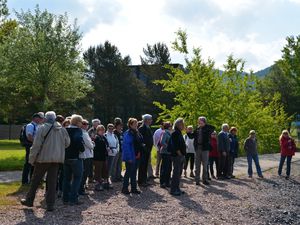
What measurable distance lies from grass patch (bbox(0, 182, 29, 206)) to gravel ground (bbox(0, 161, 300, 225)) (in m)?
0.58

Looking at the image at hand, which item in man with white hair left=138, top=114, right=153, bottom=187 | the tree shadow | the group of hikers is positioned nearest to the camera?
the tree shadow

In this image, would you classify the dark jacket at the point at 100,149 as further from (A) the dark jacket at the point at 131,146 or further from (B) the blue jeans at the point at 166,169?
(B) the blue jeans at the point at 166,169

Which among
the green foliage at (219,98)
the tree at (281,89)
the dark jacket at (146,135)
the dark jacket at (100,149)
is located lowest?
the dark jacket at (100,149)

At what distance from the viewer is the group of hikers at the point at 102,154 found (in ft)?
32.6

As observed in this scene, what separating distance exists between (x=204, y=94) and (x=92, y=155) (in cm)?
1905

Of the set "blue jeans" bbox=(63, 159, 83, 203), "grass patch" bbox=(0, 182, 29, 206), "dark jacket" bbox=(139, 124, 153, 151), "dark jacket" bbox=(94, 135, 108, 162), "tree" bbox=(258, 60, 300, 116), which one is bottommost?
"grass patch" bbox=(0, 182, 29, 206)

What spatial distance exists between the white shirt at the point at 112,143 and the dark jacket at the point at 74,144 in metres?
2.99

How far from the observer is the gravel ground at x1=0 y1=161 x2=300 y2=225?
9.42 m

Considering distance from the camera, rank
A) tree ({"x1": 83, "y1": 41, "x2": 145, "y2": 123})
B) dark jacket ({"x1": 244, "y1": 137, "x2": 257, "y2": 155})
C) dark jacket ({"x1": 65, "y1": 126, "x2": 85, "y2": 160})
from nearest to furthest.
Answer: dark jacket ({"x1": 65, "y1": 126, "x2": 85, "y2": 160}) < dark jacket ({"x1": 244, "y1": 137, "x2": 257, "y2": 155}) < tree ({"x1": 83, "y1": 41, "x2": 145, "y2": 123})

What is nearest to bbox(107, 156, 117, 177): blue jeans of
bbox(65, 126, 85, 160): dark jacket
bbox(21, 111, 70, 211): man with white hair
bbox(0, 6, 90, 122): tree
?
bbox(65, 126, 85, 160): dark jacket

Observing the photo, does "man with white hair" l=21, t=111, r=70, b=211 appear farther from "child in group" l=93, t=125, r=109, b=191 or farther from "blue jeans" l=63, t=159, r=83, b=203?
"child in group" l=93, t=125, r=109, b=191

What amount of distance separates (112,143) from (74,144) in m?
3.21

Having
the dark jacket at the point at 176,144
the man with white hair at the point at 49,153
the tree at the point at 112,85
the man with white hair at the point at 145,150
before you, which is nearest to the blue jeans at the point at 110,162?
the man with white hair at the point at 145,150

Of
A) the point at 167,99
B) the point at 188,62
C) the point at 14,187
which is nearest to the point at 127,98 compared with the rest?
the point at 167,99
